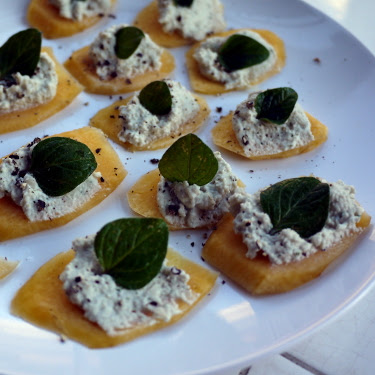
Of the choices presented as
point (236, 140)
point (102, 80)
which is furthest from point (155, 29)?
point (236, 140)

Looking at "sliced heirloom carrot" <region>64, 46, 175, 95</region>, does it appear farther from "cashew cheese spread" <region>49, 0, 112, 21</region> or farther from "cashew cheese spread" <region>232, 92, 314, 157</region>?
"cashew cheese spread" <region>232, 92, 314, 157</region>

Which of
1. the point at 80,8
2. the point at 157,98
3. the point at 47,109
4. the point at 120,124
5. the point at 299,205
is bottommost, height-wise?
the point at 47,109

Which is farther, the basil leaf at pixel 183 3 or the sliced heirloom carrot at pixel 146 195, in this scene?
the basil leaf at pixel 183 3

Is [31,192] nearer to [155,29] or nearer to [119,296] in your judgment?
[119,296]

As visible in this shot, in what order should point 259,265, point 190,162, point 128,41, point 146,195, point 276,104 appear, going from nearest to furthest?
point 259,265 → point 190,162 → point 146,195 → point 276,104 → point 128,41

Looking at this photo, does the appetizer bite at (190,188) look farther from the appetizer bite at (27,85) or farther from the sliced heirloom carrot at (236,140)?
the appetizer bite at (27,85)

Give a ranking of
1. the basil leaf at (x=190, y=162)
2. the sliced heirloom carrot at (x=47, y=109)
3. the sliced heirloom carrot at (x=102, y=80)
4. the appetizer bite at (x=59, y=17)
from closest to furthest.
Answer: the basil leaf at (x=190, y=162), the sliced heirloom carrot at (x=47, y=109), the sliced heirloom carrot at (x=102, y=80), the appetizer bite at (x=59, y=17)

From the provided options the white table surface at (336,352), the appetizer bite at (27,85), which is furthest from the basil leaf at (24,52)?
the white table surface at (336,352)
